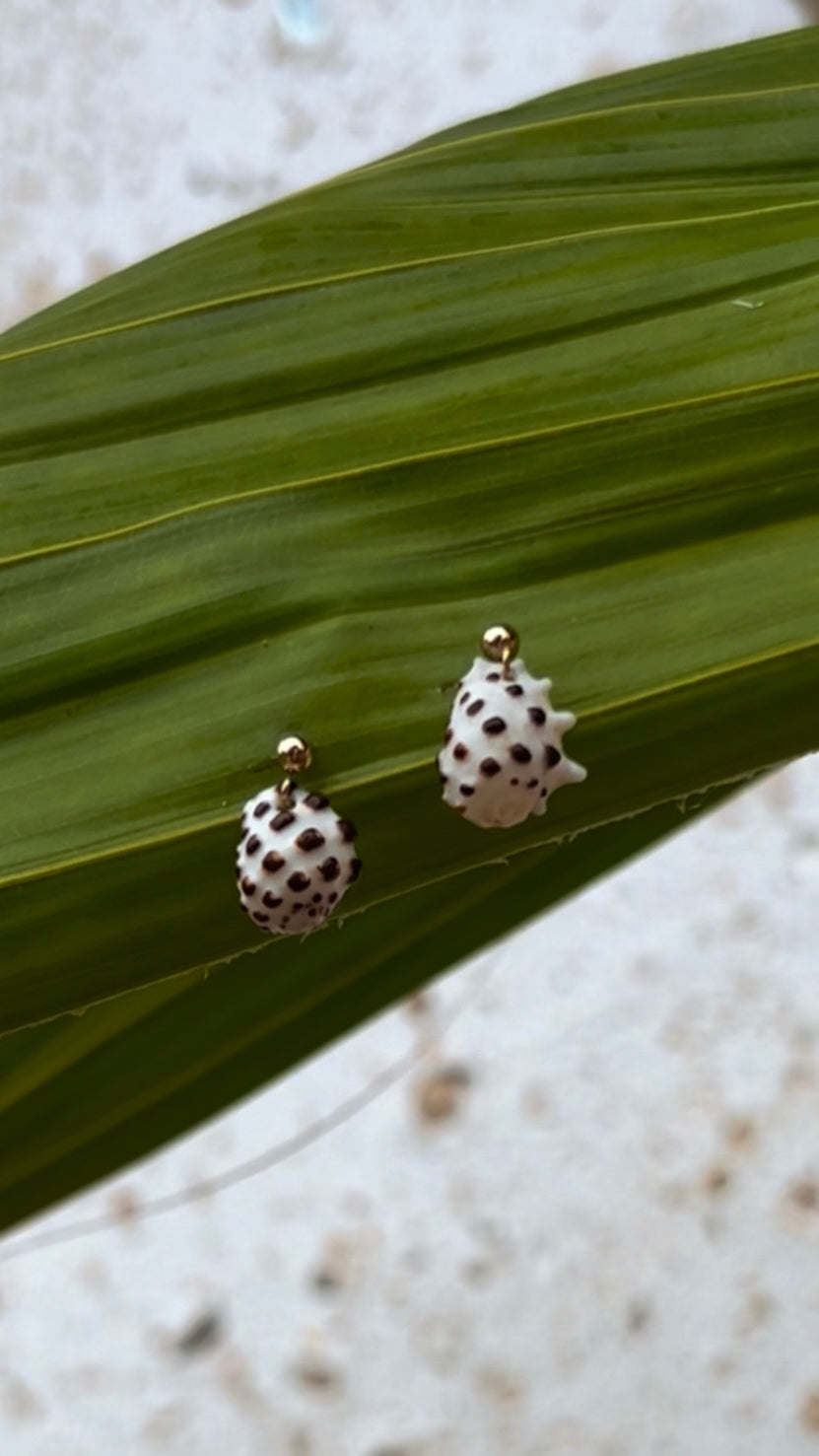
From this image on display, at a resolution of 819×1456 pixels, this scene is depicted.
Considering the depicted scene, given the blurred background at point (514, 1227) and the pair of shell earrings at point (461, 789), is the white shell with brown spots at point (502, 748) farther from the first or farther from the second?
the blurred background at point (514, 1227)

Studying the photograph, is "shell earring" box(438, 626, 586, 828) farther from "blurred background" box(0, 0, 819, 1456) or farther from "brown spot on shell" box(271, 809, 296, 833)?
"blurred background" box(0, 0, 819, 1456)

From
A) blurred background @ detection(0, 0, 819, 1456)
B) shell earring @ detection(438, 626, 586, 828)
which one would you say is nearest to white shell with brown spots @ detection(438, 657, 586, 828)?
shell earring @ detection(438, 626, 586, 828)

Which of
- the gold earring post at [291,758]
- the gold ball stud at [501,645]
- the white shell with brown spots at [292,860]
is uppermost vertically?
the gold ball stud at [501,645]

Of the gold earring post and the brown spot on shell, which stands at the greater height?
the gold earring post

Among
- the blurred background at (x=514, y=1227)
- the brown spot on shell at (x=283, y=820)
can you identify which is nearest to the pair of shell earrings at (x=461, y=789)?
the brown spot on shell at (x=283, y=820)

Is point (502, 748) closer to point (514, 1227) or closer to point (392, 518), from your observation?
point (392, 518)

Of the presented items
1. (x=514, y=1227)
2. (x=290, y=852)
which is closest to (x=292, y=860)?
(x=290, y=852)

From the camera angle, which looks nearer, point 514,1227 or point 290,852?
point 290,852
